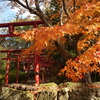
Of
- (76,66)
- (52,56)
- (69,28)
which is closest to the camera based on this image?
(76,66)

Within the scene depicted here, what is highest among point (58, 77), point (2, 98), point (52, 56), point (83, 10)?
point (83, 10)

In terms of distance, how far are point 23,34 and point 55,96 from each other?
109 inches

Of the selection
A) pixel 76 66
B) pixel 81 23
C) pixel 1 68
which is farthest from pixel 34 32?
pixel 1 68

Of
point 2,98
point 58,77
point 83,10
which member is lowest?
point 2,98

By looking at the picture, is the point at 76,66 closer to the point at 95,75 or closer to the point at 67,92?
the point at 67,92

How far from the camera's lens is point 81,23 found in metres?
5.88

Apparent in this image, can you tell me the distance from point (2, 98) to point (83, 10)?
195 inches

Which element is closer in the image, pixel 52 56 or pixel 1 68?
pixel 52 56

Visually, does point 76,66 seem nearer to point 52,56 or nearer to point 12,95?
point 12,95

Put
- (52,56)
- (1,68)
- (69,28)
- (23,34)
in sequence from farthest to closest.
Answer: (1,68) → (52,56) → (23,34) → (69,28)

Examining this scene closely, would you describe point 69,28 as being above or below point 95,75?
above

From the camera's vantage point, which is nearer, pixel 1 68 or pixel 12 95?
pixel 12 95

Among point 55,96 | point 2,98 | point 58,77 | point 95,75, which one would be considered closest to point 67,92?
point 55,96

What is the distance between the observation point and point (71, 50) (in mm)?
11164
